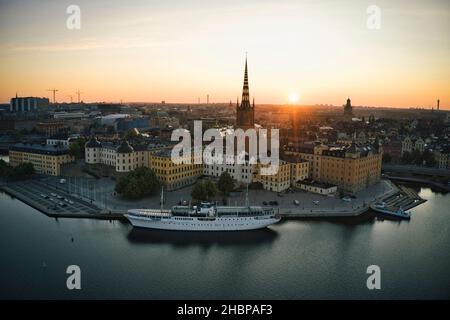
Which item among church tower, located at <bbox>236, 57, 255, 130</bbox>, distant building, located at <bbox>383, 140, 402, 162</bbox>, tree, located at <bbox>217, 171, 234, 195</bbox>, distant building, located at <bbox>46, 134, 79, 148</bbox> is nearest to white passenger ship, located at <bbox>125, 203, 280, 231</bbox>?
tree, located at <bbox>217, 171, 234, 195</bbox>

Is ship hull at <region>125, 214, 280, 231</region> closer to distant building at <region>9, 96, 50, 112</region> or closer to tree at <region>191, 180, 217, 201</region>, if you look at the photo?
tree at <region>191, 180, 217, 201</region>

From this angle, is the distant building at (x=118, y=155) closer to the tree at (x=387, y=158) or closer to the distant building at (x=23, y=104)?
the tree at (x=387, y=158)

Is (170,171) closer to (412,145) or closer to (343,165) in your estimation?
(343,165)

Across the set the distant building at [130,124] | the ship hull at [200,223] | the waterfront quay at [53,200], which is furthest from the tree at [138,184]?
the distant building at [130,124]

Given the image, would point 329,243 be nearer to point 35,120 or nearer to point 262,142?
point 262,142

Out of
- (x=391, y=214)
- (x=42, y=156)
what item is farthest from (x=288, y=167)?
(x=42, y=156)
